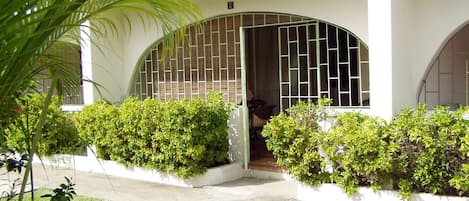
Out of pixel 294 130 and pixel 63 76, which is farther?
pixel 294 130

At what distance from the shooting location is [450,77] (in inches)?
316

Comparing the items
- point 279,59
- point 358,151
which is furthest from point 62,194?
point 279,59

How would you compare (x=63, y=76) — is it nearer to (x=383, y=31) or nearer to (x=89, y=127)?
(x=383, y=31)

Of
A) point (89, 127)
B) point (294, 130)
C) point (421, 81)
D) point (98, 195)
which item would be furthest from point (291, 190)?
point (89, 127)

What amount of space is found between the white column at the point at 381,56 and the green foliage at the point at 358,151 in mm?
279

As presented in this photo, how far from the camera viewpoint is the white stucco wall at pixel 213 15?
785cm

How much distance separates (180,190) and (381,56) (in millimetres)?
3741

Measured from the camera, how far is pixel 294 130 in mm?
7008

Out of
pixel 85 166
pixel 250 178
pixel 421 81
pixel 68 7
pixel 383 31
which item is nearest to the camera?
pixel 68 7

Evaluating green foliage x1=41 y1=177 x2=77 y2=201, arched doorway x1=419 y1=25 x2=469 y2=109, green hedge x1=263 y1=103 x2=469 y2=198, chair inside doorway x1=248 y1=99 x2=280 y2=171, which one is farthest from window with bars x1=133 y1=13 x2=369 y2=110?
green foliage x1=41 y1=177 x2=77 y2=201

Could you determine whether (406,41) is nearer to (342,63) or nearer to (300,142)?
(342,63)

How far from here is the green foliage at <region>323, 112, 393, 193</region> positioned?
620 centimetres

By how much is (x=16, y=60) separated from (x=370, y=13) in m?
5.59

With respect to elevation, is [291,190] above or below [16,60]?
below
